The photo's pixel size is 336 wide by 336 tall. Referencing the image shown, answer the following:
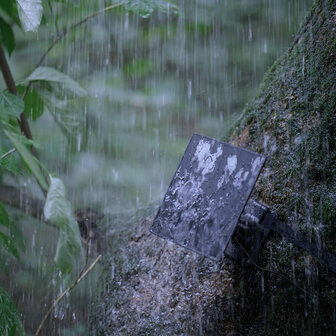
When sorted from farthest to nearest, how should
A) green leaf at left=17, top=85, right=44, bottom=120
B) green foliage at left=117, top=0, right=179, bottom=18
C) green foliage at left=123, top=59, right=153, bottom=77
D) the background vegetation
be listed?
green foliage at left=123, top=59, right=153, bottom=77 → the background vegetation → green leaf at left=17, top=85, right=44, bottom=120 → green foliage at left=117, top=0, right=179, bottom=18

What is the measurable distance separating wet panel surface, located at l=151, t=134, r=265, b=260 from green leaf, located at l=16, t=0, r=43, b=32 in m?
0.49

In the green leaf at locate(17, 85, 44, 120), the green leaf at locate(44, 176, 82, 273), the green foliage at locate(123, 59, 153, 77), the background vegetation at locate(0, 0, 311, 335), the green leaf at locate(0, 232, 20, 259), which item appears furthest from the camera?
the green foliage at locate(123, 59, 153, 77)

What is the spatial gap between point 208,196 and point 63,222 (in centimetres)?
38

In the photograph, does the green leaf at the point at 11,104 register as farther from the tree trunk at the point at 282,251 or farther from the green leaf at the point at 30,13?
the tree trunk at the point at 282,251

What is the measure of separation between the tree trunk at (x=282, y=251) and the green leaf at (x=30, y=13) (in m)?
0.74

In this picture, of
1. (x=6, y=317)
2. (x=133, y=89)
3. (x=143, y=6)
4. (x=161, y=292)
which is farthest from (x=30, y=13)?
(x=133, y=89)

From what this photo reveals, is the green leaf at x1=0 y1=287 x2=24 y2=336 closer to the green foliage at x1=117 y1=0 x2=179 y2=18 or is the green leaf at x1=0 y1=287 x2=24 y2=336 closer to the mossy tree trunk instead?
the mossy tree trunk

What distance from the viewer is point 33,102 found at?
1.67 meters

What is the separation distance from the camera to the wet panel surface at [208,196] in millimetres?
975

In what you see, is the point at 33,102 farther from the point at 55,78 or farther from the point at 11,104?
the point at 11,104

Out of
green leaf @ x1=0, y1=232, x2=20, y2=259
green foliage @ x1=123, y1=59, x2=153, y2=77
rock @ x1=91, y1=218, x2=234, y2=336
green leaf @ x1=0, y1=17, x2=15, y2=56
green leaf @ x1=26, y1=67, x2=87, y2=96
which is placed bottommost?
rock @ x1=91, y1=218, x2=234, y2=336

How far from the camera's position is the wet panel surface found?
0.97 meters

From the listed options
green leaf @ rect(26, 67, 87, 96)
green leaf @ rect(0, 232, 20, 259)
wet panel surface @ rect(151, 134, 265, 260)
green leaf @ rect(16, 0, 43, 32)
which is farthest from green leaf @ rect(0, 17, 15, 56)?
wet panel surface @ rect(151, 134, 265, 260)

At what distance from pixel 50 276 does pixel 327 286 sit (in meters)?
2.82
